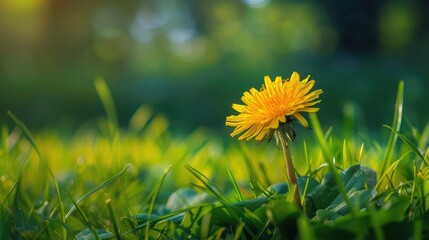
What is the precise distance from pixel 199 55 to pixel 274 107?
8.75 meters

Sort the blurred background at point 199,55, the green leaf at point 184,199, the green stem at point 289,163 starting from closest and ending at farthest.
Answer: the green stem at point 289,163
the green leaf at point 184,199
the blurred background at point 199,55

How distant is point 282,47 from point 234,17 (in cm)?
166

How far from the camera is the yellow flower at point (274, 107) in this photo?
2.28 ft

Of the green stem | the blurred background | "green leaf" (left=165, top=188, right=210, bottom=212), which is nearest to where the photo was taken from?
the green stem

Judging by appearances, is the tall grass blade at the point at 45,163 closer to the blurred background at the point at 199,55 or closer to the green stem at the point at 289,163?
the green stem at the point at 289,163

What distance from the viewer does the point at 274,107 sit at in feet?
2.32

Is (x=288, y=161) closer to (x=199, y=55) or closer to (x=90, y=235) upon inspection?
(x=90, y=235)

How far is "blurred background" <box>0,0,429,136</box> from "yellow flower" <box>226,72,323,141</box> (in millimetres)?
3589

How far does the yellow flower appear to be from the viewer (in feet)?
2.28

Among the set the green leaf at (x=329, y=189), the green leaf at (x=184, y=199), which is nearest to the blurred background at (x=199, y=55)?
the green leaf at (x=184, y=199)

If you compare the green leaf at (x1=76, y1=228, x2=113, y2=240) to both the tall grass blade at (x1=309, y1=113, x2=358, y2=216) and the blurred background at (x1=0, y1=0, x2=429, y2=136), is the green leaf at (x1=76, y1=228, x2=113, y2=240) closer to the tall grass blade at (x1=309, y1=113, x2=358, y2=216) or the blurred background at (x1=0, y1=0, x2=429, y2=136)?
the tall grass blade at (x1=309, y1=113, x2=358, y2=216)

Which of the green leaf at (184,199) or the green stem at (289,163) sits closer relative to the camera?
the green stem at (289,163)

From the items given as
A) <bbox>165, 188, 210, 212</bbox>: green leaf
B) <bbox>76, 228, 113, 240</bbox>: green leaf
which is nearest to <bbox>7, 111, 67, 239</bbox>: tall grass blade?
<bbox>76, 228, 113, 240</bbox>: green leaf

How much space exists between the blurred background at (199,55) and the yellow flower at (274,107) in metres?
3.59
